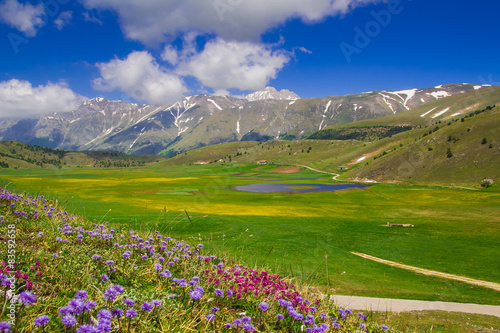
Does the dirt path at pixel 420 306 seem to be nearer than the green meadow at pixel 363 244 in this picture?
Yes

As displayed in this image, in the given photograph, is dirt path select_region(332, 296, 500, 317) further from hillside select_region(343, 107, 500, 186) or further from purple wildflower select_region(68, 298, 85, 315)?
hillside select_region(343, 107, 500, 186)

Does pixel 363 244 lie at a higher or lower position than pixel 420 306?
lower

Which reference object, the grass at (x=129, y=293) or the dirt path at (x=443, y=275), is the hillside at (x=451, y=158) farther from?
the grass at (x=129, y=293)

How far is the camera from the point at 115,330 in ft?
10.1

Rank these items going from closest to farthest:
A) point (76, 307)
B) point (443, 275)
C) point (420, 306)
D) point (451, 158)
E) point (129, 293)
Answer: point (76, 307) → point (129, 293) → point (420, 306) → point (443, 275) → point (451, 158)

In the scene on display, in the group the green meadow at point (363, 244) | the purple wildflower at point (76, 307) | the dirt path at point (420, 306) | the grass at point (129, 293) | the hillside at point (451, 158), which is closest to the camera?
the purple wildflower at point (76, 307)

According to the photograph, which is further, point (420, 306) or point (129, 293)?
point (420, 306)

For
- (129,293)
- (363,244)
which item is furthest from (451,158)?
(129,293)

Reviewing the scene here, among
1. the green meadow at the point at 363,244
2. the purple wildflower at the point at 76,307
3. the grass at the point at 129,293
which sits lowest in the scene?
the green meadow at the point at 363,244

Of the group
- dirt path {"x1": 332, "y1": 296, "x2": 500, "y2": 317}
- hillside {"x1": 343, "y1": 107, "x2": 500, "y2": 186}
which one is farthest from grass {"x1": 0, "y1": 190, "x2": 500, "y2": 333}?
hillside {"x1": 343, "y1": 107, "x2": 500, "y2": 186}

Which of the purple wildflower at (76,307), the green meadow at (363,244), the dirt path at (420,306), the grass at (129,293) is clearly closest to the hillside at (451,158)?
the green meadow at (363,244)

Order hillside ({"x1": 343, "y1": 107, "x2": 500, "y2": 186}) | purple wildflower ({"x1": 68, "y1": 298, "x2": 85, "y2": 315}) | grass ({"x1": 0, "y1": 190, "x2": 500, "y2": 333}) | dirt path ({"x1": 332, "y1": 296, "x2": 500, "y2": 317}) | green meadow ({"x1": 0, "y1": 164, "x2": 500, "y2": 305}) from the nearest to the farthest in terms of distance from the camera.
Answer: purple wildflower ({"x1": 68, "y1": 298, "x2": 85, "y2": 315}) → grass ({"x1": 0, "y1": 190, "x2": 500, "y2": 333}) → dirt path ({"x1": 332, "y1": 296, "x2": 500, "y2": 317}) → green meadow ({"x1": 0, "y1": 164, "x2": 500, "y2": 305}) → hillside ({"x1": 343, "y1": 107, "x2": 500, "y2": 186})

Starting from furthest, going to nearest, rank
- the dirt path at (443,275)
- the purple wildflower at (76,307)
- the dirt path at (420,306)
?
the dirt path at (443,275) → the dirt path at (420,306) → the purple wildflower at (76,307)

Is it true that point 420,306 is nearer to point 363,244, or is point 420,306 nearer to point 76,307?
point 363,244
